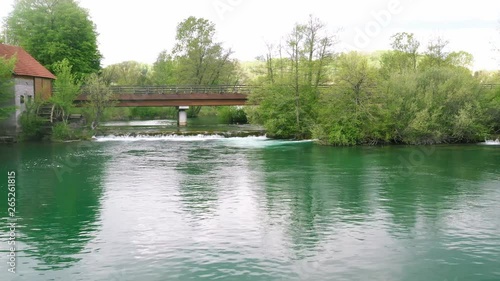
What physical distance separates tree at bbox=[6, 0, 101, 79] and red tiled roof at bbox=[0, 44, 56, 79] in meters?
3.10

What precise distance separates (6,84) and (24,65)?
8.54 meters

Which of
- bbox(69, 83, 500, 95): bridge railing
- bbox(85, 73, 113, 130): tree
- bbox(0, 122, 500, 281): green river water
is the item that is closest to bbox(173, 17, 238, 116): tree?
bbox(69, 83, 500, 95): bridge railing

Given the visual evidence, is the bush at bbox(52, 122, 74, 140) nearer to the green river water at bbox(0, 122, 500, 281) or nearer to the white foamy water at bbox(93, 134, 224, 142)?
the white foamy water at bbox(93, 134, 224, 142)

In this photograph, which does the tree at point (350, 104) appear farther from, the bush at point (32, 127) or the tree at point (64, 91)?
the bush at point (32, 127)

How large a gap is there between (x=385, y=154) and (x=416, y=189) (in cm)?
1464

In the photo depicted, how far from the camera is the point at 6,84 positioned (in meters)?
43.5

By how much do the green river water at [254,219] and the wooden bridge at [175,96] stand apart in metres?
24.9

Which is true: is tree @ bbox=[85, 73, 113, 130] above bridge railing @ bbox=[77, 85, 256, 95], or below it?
below

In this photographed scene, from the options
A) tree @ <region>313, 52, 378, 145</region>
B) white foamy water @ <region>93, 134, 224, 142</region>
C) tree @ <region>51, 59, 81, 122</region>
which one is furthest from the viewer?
white foamy water @ <region>93, 134, 224, 142</region>

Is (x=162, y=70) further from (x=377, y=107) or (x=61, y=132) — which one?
(x=377, y=107)

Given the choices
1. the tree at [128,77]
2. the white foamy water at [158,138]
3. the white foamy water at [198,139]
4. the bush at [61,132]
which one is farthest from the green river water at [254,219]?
the tree at [128,77]

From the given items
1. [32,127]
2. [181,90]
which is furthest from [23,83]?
[181,90]

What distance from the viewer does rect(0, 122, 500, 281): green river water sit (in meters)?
13.5

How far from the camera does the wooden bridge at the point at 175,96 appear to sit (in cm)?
5956
